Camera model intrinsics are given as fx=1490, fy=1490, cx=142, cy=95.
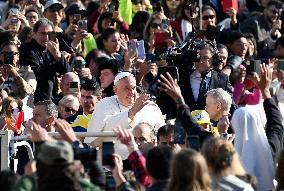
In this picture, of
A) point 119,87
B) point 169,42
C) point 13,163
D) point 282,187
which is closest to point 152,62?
point 169,42

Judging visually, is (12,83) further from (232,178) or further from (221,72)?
(232,178)

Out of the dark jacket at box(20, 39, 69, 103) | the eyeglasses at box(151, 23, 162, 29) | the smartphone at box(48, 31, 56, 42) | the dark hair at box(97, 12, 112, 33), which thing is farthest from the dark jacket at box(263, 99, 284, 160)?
the dark hair at box(97, 12, 112, 33)

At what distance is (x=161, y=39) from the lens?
2078cm

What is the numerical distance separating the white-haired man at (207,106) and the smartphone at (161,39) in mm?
4040

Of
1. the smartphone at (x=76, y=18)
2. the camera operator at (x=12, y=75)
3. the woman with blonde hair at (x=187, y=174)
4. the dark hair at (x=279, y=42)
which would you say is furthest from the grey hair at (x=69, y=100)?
the woman with blonde hair at (x=187, y=174)

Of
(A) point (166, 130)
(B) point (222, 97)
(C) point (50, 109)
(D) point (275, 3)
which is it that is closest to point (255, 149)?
(A) point (166, 130)

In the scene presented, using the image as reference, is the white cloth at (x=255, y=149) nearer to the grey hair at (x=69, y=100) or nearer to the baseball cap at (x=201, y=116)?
the baseball cap at (x=201, y=116)

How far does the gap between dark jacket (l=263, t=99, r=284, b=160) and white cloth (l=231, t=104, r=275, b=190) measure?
13 cm

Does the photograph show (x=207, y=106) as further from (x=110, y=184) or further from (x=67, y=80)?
(x=110, y=184)

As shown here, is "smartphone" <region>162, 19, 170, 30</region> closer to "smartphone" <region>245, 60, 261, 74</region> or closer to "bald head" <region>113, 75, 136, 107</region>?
"bald head" <region>113, 75, 136, 107</region>

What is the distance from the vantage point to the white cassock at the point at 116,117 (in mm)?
16297

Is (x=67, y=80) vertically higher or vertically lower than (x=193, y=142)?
higher

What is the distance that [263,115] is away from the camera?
589 inches

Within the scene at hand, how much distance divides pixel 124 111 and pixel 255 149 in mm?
2459
